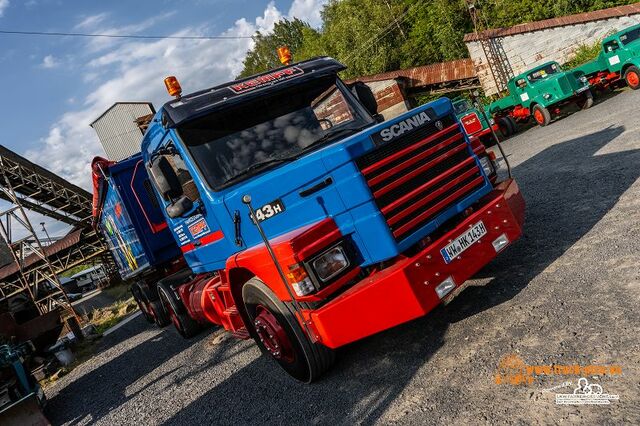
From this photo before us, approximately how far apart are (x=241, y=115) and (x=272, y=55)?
241ft

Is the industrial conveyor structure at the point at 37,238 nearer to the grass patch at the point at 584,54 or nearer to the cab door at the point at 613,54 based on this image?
the cab door at the point at 613,54

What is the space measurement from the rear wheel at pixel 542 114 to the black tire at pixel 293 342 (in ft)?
46.4

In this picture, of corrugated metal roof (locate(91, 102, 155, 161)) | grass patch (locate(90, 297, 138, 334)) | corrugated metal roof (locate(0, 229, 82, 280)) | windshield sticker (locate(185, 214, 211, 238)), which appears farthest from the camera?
corrugated metal roof (locate(91, 102, 155, 161))

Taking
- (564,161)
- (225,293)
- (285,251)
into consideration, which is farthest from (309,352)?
(564,161)

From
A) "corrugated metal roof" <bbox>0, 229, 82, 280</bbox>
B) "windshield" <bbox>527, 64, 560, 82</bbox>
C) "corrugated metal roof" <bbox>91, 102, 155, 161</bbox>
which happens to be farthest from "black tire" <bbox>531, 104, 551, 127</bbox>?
"corrugated metal roof" <bbox>91, 102, 155, 161</bbox>

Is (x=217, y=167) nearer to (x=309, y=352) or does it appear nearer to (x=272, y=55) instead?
(x=309, y=352)

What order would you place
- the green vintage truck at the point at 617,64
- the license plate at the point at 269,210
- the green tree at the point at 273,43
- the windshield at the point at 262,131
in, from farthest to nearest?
1. the green tree at the point at 273,43
2. the green vintage truck at the point at 617,64
3. the windshield at the point at 262,131
4. the license plate at the point at 269,210

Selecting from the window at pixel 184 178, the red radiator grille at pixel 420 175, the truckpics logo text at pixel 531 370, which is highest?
the window at pixel 184 178

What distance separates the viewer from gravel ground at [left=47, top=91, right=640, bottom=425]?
9.65ft

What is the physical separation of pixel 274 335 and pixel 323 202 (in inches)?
52.0

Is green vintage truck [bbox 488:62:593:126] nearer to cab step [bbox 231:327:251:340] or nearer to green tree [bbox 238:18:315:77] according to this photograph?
cab step [bbox 231:327:251:340]

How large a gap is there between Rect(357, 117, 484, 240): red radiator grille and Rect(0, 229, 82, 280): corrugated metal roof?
16.9 metres

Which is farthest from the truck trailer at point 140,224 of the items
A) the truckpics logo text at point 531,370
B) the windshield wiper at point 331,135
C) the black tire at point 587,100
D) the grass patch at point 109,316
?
the black tire at point 587,100

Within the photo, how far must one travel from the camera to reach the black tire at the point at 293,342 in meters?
3.87
